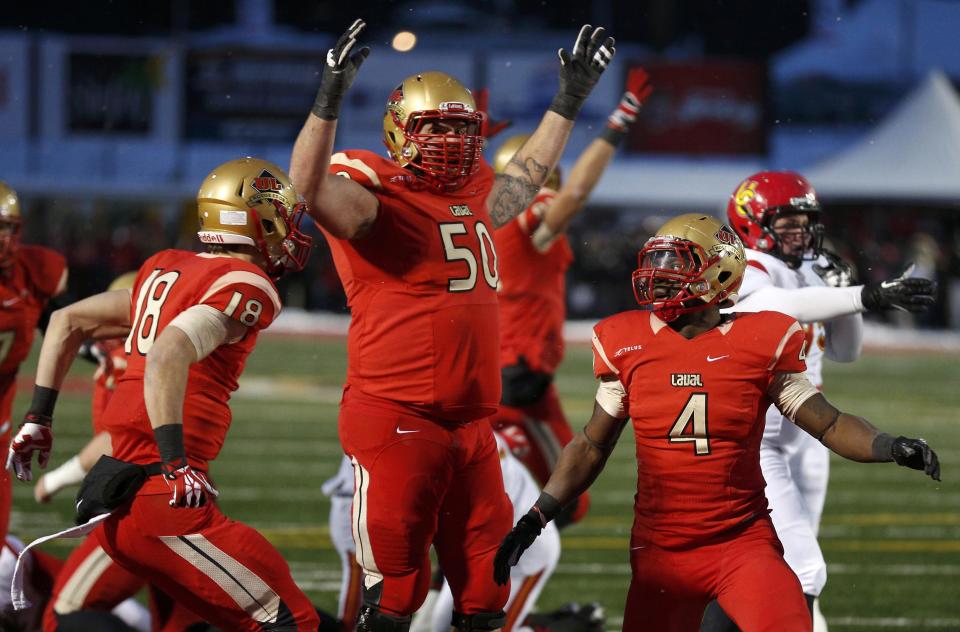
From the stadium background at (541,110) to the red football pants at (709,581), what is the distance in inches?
642

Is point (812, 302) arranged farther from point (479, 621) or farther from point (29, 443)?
point (29, 443)

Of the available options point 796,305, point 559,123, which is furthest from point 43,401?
point 796,305

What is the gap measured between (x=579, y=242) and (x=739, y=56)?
548 cm

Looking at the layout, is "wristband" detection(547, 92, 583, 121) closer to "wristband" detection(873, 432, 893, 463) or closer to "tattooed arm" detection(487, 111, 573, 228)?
"tattooed arm" detection(487, 111, 573, 228)

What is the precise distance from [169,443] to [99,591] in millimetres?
1135

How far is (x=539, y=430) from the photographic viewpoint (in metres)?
6.57

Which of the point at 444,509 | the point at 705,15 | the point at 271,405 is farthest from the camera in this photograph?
the point at 705,15

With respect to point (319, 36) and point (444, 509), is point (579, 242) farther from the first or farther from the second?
point (444, 509)

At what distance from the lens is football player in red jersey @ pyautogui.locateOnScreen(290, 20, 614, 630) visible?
4340 mm

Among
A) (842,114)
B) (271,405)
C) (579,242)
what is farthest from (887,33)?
(271,405)

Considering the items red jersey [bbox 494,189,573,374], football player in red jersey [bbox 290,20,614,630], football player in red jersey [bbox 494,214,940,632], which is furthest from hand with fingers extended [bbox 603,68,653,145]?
football player in red jersey [bbox 494,214,940,632]

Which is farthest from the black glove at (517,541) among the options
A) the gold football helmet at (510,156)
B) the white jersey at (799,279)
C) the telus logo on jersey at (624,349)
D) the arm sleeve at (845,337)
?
the gold football helmet at (510,156)

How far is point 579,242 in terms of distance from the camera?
2402 cm

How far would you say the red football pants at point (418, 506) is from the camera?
170 inches
